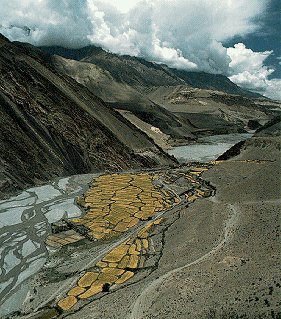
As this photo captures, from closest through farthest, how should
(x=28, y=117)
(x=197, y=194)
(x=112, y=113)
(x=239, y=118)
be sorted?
1. (x=197, y=194)
2. (x=28, y=117)
3. (x=112, y=113)
4. (x=239, y=118)

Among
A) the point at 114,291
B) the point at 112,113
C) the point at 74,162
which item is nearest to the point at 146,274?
the point at 114,291

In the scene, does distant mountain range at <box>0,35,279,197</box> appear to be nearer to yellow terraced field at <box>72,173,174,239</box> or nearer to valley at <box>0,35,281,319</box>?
valley at <box>0,35,281,319</box>

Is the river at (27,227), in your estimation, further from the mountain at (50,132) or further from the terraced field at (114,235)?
the mountain at (50,132)

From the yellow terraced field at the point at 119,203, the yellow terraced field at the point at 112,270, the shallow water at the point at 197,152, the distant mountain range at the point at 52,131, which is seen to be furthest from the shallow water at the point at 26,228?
the shallow water at the point at 197,152

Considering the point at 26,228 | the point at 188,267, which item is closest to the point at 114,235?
the point at 26,228

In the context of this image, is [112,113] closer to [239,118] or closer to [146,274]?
[146,274]

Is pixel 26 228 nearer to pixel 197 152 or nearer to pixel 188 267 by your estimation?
pixel 188 267
